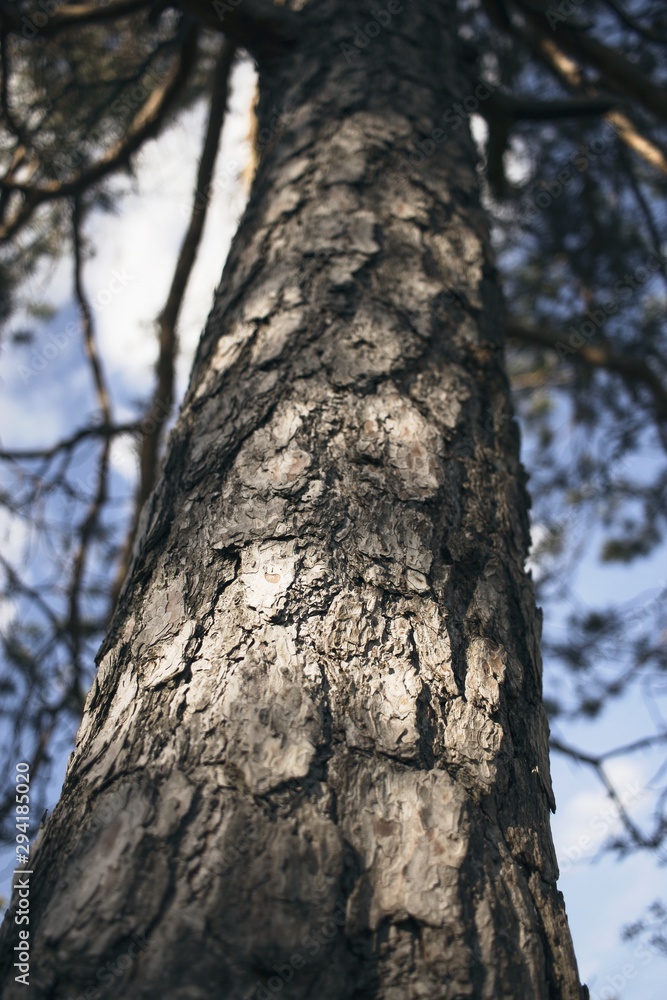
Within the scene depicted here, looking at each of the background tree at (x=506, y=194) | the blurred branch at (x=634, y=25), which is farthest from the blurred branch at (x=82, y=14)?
the blurred branch at (x=634, y=25)

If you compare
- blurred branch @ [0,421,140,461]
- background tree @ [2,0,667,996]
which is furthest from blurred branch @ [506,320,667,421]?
blurred branch @ [0,421,140,461]

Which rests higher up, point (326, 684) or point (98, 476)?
point (98, 476)

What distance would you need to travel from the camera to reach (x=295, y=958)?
23.4 inches

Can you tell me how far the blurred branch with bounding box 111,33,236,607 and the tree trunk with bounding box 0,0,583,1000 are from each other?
4.86 feet

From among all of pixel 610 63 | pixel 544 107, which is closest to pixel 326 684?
pixel 544 107

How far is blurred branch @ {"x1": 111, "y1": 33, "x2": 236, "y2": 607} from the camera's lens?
267cm

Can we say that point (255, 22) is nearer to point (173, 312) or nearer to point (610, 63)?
point (173, 312)

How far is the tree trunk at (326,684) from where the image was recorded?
0.61 meters

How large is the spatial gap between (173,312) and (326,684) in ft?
7.67

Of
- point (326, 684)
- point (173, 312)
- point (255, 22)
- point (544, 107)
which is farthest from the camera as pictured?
point (173, 312)

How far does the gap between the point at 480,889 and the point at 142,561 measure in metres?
0.57

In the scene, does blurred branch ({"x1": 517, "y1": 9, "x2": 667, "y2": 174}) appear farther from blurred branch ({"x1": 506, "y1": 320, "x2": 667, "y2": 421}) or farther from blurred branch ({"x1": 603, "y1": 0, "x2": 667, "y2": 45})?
blurred branch ({"x1": 506, "y1": 320, "x2": 667, "y2": 421})

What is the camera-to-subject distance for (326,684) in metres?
0.76

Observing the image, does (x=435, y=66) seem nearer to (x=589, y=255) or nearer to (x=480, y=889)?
(x=480, y=889)
